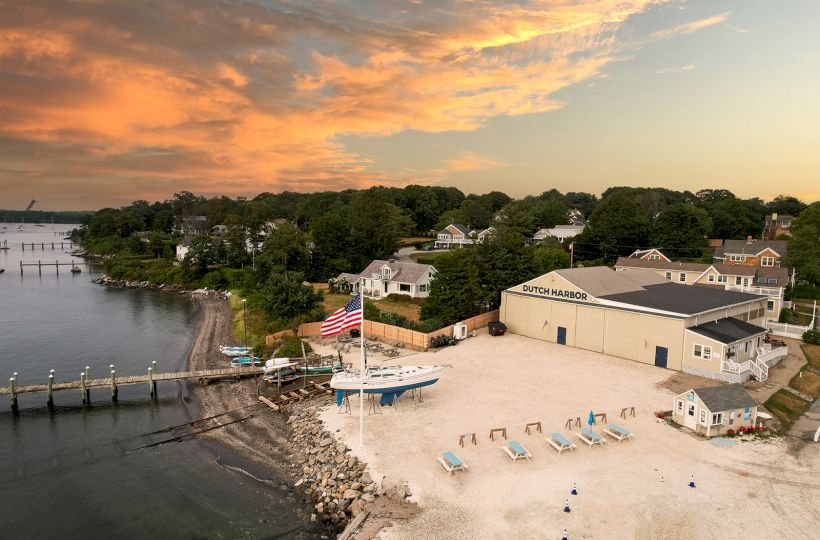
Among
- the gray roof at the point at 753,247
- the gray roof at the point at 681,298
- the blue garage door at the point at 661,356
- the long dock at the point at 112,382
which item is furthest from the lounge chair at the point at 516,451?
the gray roof at the point at 753,247

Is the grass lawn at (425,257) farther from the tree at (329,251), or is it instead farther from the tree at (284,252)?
the tree at (284,252)

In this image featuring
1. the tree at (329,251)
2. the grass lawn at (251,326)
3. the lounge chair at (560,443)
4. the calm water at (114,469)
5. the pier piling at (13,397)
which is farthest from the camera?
the tree at (329,251)

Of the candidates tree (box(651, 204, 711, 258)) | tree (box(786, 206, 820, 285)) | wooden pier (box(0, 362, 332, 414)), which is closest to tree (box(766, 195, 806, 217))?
tree (box(651, 204, 711, 258))

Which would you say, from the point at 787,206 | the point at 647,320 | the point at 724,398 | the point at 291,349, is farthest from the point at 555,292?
the point at 787,206

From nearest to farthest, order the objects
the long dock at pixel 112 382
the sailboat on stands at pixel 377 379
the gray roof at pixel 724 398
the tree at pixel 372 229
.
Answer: the gray roof at pixel 724 398 < the sailboat on stands at pixel 377 379 < the long dock at pixel 112 382 < the tree at pixel 372 229

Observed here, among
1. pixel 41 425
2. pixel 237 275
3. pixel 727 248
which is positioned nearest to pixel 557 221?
pixel 727 248

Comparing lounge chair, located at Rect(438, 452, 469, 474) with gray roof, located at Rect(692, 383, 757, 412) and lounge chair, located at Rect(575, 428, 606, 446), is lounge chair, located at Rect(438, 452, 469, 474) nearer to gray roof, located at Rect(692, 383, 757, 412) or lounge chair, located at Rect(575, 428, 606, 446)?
lounge chair, located at Rect(575, 428, 606, 446)

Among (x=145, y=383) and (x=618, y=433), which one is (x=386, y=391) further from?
(x=145, y=383)
